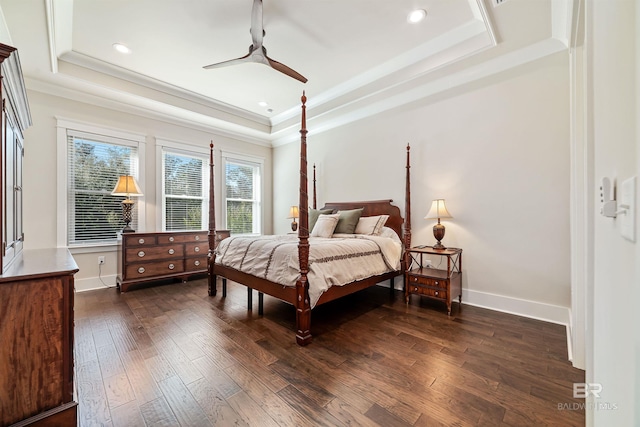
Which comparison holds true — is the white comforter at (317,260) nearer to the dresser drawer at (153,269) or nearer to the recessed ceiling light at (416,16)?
the dresser drawer at (153,269)

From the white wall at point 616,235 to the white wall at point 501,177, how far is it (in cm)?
215

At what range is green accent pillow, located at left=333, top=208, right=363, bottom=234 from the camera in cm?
373

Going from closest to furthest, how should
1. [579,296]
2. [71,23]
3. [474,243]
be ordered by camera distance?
[579,296]
[71,23]
[474,243]

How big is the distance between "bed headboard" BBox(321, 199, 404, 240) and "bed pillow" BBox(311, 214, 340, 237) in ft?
1.95

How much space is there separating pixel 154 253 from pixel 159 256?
0.27 ft

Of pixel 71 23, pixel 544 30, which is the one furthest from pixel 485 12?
pixel 71 23

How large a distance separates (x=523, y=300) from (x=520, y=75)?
2.43 metres

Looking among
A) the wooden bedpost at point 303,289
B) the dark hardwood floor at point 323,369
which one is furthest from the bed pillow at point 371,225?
the wooden bedpost at point 303,289

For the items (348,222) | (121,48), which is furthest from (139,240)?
(348,222)

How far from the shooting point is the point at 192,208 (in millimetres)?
4754

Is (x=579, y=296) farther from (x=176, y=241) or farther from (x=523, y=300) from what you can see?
(x=176, y=241)

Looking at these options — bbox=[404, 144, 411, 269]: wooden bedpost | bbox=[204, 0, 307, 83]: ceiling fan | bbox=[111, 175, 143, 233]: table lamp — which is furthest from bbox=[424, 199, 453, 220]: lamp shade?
bbox=[111, 175, 143, 233]: table lamp

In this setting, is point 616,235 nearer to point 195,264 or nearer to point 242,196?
point 195,264

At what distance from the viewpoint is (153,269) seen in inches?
149
